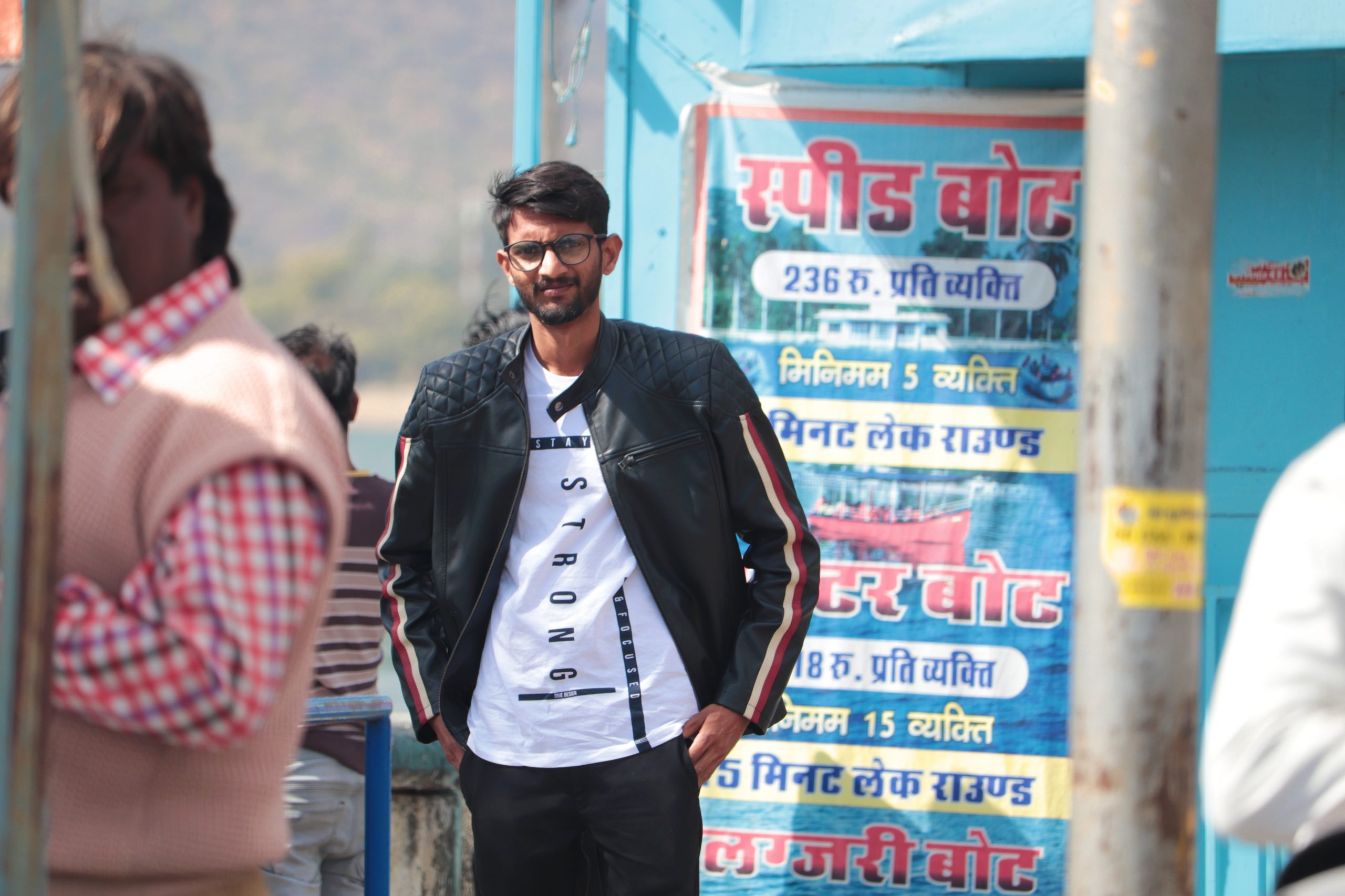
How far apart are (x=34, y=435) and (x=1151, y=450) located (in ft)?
4.82

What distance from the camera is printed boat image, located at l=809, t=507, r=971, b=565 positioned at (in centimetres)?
403

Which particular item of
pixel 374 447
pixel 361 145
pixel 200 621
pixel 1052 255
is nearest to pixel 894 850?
pixel 1052 255

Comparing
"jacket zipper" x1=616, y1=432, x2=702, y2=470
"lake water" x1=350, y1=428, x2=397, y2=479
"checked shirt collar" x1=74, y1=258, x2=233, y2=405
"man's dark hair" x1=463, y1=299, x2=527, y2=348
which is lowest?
"jacket zipper" x1=616, y1=432, x2=702, y2=470

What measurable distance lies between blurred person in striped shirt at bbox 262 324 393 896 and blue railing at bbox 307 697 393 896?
0.49 metres

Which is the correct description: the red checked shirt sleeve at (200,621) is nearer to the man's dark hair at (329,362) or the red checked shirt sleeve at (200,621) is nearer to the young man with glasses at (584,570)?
the young man with glasses at (584,570)

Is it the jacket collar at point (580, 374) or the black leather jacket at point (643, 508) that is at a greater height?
the jacket collar at point (580, 374)

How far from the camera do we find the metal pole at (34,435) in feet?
4.62

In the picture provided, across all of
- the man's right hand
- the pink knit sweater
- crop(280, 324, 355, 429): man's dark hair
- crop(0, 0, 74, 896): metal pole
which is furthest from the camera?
crop(280, 324, 355, 429): man's dark hair

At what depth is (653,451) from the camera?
304 cm

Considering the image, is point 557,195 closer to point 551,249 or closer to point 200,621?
point 551,249

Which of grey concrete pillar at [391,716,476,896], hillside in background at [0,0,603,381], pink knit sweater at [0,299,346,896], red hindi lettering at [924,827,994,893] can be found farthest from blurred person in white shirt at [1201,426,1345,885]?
hillside in background at [0,0,603,381]

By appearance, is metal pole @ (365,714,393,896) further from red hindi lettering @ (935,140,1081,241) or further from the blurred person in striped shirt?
red hindi lettering @ (935,140,1081,241)

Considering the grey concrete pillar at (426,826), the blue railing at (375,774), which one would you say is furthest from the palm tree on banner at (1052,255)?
the grey concrete pillar at (426,826)

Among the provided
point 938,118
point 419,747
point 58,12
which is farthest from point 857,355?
point 58,12
